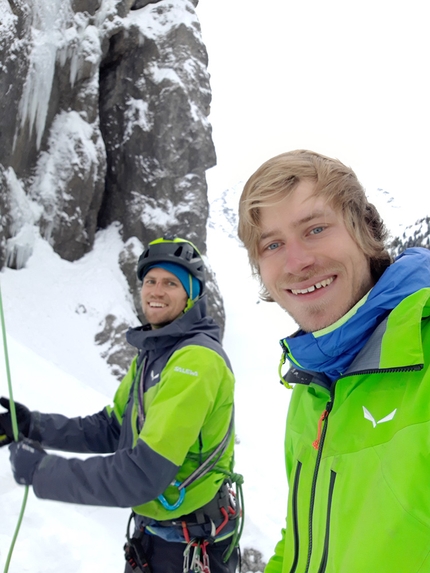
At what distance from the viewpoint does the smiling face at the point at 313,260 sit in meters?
1.55

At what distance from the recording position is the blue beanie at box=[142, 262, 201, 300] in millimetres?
3068

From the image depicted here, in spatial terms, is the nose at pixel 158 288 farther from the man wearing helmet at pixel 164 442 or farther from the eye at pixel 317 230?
the eye at pixel 317 230

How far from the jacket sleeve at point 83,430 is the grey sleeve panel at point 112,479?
2.49 ft

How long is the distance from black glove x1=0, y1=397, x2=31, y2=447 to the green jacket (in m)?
1.77

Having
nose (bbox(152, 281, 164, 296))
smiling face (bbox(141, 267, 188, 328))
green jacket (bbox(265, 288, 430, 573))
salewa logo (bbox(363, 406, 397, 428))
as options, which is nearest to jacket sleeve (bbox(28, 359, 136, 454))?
smiling face (bbox(141, 267, 188, 328))

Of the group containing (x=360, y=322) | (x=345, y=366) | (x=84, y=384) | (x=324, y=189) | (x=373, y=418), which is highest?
(x=324, y=189)

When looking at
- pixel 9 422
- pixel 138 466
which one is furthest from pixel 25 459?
pixel 138 466

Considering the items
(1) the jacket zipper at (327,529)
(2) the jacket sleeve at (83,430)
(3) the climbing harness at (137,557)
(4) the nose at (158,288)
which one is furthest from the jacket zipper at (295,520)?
(4) the nose at (158,288)

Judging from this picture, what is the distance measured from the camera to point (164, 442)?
80.4 inches

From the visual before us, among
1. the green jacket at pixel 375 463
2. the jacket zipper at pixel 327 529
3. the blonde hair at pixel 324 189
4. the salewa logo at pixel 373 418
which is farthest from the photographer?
the blonde hair at pixel 324 189

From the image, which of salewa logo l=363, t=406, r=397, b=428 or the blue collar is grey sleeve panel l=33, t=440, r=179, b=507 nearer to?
the blue collar

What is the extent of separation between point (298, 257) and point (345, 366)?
472 millimetres

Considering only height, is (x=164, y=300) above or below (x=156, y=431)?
above

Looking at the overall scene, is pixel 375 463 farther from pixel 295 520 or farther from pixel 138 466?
pixel 138 466
